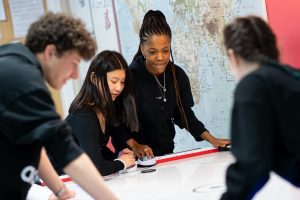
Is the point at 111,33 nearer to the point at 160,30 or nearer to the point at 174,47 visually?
the point at 174,47

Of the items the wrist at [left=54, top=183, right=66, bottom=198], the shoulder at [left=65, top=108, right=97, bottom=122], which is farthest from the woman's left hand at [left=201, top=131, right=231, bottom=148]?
the wrist at [left=54, top=183, right=66, bottom=198]

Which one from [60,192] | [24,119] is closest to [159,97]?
[60,192]

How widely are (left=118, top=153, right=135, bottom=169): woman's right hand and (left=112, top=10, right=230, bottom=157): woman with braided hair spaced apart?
0.64 ft

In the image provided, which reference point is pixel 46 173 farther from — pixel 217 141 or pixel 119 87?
pixel 217 141

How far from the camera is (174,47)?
3.37m

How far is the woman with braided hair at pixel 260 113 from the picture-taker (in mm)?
1072

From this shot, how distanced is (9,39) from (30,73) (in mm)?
3366

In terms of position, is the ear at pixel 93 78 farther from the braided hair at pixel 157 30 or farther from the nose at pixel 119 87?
the braided hair at pixel 157 30

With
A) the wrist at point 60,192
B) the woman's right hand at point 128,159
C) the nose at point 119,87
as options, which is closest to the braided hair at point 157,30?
the nose at point 119,87

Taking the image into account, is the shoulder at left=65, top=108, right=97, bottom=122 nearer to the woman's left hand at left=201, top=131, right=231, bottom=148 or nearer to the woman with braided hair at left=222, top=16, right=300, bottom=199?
the woman's left hand at left=201, top=131, right=231, bottom=148

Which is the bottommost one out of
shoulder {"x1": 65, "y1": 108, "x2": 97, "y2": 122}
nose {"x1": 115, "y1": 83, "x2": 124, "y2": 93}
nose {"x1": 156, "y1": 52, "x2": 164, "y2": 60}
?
shoulder {"x1": 65, "y1": 108, "x2": 97, "y2": 122}

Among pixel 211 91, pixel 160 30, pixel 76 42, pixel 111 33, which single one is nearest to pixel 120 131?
pixel 160 30

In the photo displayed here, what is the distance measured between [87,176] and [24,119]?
0.79 feet

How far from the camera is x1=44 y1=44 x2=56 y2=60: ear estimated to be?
132 cm
